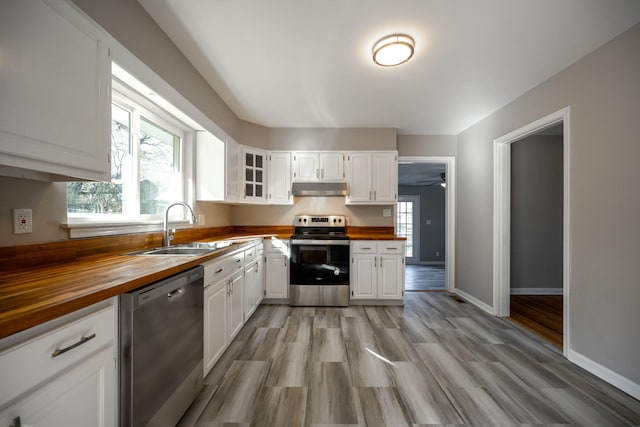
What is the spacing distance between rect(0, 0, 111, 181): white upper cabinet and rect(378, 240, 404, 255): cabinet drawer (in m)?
2.97

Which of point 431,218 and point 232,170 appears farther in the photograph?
point 431,218

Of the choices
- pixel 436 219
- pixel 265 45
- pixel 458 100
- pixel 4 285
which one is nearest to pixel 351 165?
pixel 458 100

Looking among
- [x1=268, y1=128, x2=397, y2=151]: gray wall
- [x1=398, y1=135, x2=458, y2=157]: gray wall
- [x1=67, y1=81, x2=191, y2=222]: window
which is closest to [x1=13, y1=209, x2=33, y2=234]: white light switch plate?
[x1=67, y1=81, x2=191, y2=222]: window

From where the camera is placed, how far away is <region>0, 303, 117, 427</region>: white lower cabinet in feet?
2.16

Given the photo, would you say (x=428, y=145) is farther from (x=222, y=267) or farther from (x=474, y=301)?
(x=222, y=267)

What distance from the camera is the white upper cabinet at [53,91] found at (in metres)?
0.89

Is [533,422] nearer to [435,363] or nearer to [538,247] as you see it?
[435,363]

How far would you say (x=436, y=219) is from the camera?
7742mm

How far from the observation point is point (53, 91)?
3.36 feet

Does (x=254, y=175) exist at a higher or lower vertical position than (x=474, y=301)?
higher

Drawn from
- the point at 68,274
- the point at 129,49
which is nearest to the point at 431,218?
the point at 129,49

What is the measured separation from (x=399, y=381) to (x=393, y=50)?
2.52 meters

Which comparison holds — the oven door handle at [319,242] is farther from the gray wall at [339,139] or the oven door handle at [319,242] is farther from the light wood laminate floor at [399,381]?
the gray wall at [339,139]

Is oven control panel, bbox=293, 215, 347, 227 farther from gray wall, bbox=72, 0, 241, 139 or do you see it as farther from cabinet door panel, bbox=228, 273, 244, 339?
gray wall, bbox=72, 0, 241, 139
